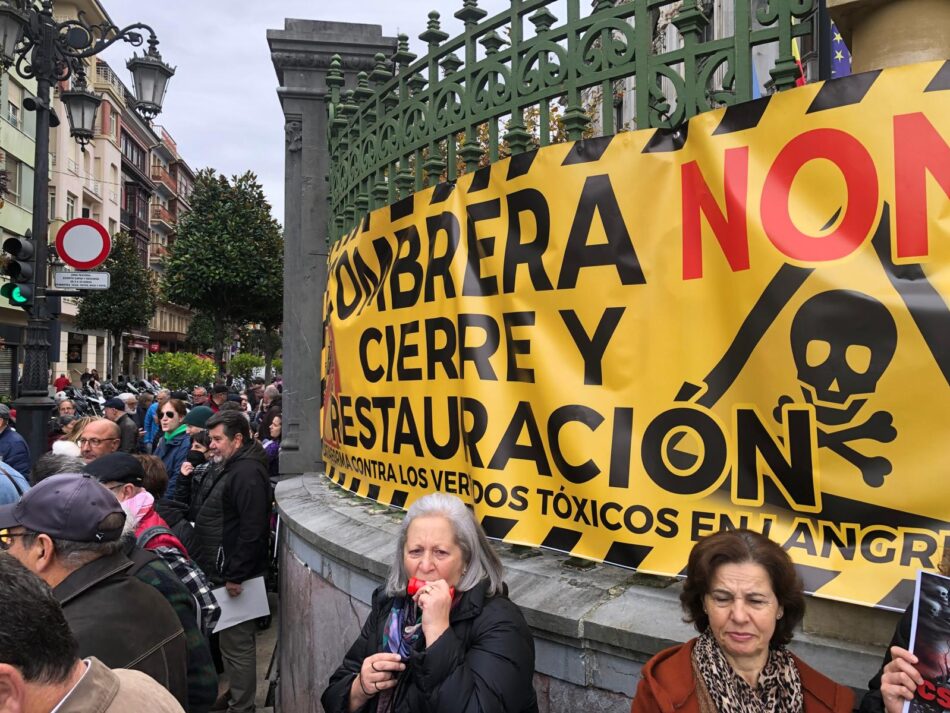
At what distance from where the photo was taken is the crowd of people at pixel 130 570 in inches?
62.2

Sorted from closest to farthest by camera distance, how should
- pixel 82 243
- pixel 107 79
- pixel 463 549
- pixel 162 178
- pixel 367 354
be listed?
pixel 463 549
pixel 367 354
pixel 82 243
pixel 107 79
pixel 162 178

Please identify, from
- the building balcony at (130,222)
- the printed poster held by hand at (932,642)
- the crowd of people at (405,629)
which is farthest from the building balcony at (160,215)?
the printed poster held by hand at (932,642)

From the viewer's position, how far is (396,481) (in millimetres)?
3736

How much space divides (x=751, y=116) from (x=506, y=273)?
3.51 feet

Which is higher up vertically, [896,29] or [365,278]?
[896,29]

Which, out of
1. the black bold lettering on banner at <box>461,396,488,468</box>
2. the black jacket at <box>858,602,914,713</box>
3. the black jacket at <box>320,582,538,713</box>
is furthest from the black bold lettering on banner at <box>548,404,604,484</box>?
the black jacket at <box>858,602,914,713</box>

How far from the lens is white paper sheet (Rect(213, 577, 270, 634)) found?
4871 millimetres

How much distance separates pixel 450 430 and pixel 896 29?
2.11 meters

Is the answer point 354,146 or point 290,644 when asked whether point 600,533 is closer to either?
point 290,644

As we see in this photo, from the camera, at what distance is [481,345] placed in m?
3.11

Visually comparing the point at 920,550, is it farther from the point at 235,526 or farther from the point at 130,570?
the point at 235,526

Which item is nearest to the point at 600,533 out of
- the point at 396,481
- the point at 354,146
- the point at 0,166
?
the point at 396,481

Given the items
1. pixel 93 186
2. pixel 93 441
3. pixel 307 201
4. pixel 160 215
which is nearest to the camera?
pixel 93 441

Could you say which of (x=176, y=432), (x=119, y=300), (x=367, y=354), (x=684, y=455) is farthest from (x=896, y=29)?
(x=119, y=300)
